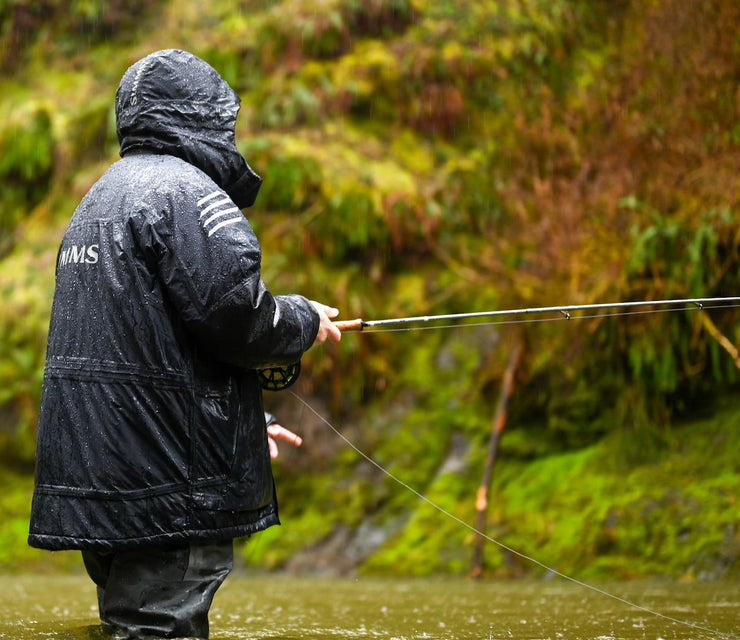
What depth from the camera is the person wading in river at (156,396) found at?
2.87m

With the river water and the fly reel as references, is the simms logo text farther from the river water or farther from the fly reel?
the river water

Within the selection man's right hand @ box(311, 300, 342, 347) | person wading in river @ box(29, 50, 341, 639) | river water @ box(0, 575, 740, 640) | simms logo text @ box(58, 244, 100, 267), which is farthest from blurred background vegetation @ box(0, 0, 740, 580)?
simms logo text @ box(58, 244, 100, 267)

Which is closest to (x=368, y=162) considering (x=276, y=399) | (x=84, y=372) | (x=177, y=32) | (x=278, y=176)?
(x=278, y=176)

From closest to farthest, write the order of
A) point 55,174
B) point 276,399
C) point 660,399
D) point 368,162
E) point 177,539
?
point 177,539
point 660,399
point 276,399
point 368,162
point 55,174

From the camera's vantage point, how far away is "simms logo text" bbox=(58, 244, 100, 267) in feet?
9.85

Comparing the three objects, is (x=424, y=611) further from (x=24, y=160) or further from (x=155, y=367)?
(x=24, y=160)

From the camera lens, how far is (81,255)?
3037 mm

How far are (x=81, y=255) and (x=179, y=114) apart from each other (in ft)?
1.94

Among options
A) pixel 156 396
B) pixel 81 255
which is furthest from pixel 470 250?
pixel 156 396

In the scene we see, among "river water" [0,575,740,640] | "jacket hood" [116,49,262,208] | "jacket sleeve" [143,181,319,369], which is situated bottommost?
"river water" [0,575,740,640]

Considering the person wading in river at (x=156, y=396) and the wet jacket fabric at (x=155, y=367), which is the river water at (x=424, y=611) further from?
the wet jacket fabric at (x=155, y=367)

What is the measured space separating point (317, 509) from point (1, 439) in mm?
3116

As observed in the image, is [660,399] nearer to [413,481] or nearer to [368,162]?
[413,481]

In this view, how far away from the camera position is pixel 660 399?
6.73 metres
